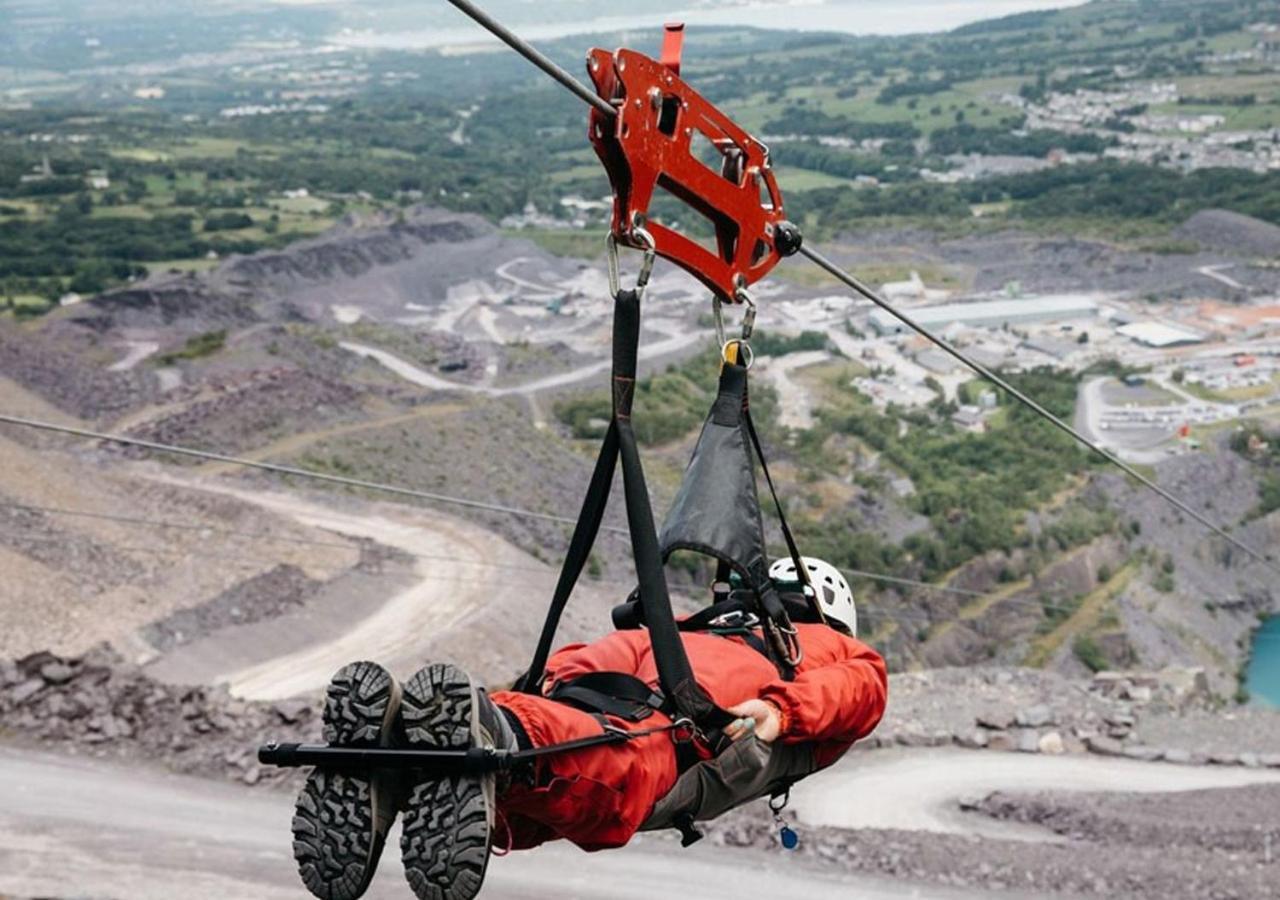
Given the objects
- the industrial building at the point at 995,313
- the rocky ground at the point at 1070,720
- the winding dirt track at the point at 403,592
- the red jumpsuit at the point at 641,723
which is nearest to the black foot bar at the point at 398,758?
the red jumpsuit at the point at 641,723

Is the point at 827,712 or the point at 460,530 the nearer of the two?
the point at 827,712

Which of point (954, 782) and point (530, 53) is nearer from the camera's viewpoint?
point (530, 53)

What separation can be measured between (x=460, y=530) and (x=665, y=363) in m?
27.4

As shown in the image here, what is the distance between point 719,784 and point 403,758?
129cm

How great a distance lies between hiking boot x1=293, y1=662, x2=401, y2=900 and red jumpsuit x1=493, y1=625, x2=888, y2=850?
0.47 meters

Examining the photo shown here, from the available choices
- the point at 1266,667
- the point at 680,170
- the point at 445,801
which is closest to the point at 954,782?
the point at 680,170

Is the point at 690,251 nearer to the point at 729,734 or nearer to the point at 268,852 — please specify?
the point at 729,734

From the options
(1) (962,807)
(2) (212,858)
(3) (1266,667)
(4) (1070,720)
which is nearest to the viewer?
(2) (212,858)

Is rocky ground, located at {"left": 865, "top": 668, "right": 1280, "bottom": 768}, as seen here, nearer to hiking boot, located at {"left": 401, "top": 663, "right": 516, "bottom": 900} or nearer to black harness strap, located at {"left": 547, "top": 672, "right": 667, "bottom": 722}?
black harness strap, located at {"left": 547, "top": 672, "right": 667, "bottom": 722}

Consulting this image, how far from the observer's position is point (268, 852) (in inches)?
423

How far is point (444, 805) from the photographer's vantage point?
14.2 ft

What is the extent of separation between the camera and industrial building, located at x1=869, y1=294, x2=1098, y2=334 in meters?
58.3

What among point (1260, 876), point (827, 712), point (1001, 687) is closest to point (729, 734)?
point (827, 712)

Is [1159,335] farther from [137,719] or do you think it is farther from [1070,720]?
[137,719]
